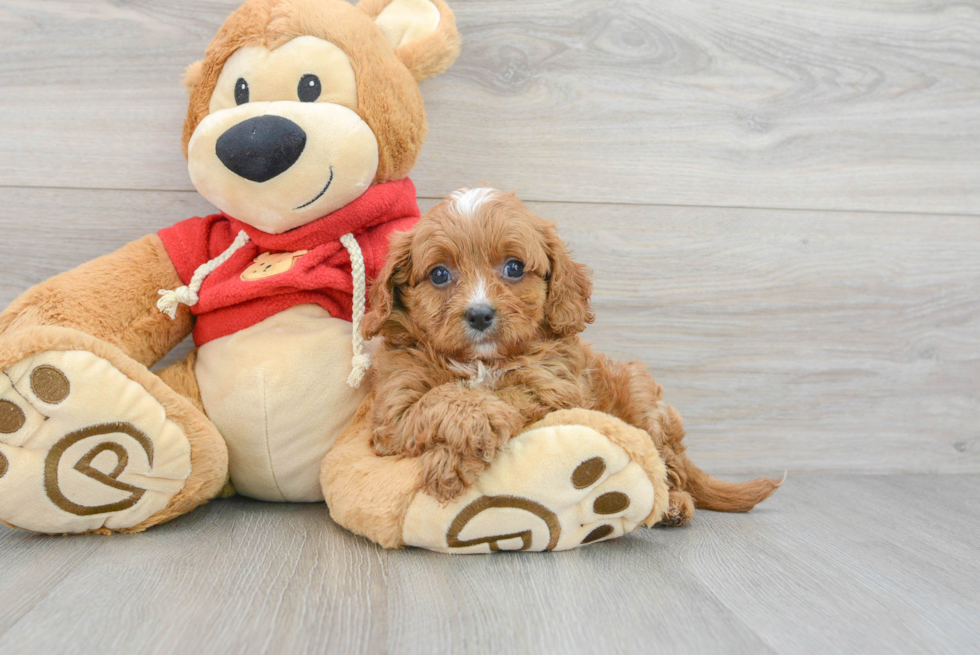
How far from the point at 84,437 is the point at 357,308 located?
1.91 feet

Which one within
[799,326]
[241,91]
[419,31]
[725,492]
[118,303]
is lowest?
[725,492]

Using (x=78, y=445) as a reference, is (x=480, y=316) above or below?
above

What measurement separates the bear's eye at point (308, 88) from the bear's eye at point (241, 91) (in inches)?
4.5

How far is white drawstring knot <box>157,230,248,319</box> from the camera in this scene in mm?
1583

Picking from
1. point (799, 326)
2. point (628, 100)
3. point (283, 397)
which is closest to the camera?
point (283, 397)

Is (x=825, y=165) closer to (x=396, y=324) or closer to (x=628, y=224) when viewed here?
(x=628, y=224)

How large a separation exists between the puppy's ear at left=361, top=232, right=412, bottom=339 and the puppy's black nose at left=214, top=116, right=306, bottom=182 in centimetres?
29

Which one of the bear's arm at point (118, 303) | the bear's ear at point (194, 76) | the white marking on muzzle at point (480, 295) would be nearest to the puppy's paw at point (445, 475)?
the white marking on muzzle at point (480, 295)

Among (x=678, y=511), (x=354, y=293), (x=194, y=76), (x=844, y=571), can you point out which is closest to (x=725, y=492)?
(x=678, y=511)

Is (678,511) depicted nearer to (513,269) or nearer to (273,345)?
(513,269)

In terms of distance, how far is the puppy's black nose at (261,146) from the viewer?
1452mm

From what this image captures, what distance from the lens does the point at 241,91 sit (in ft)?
5.08

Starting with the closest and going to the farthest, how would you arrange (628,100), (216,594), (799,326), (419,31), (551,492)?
(216,594) → (551,492) → (419,31) → (628,100) → (799,326)

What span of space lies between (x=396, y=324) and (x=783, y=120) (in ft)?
4.43
